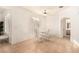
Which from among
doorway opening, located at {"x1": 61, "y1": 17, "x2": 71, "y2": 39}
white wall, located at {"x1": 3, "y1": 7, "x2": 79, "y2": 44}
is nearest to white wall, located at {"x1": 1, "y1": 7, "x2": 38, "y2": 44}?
white wall, located at {"x1": 3, "y1": 7, "x2": 79, "y2": 44}

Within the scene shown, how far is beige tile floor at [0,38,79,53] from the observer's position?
8.28 feet

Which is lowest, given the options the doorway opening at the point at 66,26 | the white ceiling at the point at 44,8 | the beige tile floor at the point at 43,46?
the beige tile floor at the point at 43,46

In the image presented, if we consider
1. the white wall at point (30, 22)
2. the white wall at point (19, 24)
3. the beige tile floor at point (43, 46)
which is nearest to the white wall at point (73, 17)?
the white wall at point (30, 22)

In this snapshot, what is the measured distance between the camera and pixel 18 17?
2.51 meters

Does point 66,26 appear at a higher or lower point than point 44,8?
lower

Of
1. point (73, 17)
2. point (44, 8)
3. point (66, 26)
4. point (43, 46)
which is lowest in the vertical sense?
point (43, 46)

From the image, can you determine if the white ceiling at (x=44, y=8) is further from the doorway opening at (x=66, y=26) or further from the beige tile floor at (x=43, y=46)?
the beige tile floor at (x=43, y=46)

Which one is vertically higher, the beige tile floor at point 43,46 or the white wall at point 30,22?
the white wall at point 30,22

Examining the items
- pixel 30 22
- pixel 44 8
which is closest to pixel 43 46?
pixel 30 22

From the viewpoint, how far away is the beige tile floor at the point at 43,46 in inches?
99.3

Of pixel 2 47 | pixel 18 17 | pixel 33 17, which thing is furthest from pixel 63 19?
pixel 2 47

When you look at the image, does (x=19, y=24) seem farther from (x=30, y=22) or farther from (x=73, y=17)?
(x=73, y=17)

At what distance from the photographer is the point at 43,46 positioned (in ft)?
8.29

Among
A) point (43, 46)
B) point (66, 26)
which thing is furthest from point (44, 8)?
point (43, 46)
